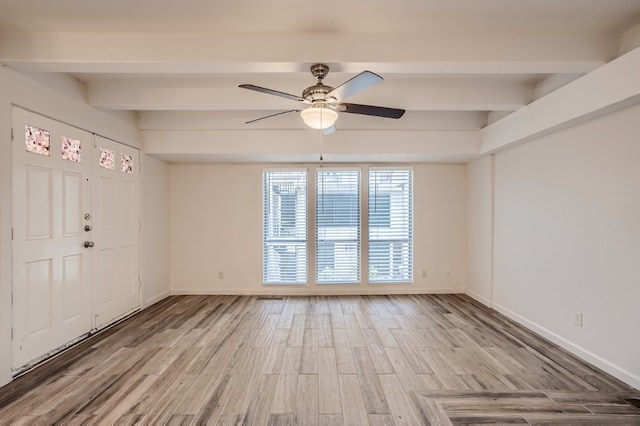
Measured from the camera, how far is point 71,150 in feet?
10.3

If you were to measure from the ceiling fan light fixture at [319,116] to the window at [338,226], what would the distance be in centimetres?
272

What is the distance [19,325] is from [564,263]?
5217 mm

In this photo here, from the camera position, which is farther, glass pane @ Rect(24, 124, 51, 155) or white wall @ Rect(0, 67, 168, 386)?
glass pane @ Rect(24, 124, 51, 155)

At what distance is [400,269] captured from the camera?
205 inches

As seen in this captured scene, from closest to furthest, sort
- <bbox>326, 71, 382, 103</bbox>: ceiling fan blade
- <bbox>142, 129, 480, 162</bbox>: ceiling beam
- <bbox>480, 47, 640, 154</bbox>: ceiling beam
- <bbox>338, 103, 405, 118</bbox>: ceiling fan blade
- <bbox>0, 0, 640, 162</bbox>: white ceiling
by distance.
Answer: <bbox>326, 71, 382, 103</bbox>: ceiling fan blade
<bbox>0, 0, 640, 162</bbox>: white ceiling
<bbox>480, 47, 640, 154</bbox>: ceiling beam
<bbox>338, 103, 405, 118</bbox>: ceiling fan blade
<bbox>142, 129, 480, 162</bbox>: ceiling beam

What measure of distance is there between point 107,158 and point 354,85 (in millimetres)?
3319

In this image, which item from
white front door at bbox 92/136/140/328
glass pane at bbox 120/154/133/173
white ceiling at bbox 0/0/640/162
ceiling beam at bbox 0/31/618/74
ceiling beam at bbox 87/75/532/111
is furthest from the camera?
→ glass pane at bbox 120/154/133/173

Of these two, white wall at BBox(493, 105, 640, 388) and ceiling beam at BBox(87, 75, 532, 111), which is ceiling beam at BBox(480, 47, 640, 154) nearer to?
white wall at BBox(493, 105, 640, 388)

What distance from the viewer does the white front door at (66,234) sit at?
2.59 meters

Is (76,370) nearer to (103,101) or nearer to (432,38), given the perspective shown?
(103,101)

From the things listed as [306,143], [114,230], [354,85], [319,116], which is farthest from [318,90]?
[114,230]

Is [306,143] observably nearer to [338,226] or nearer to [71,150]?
[338,226]

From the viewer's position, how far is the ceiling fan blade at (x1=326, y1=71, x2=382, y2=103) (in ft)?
6.48

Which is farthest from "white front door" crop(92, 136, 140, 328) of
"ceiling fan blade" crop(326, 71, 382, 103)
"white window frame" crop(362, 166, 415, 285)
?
"white window frame" crop(362, 166, 415, 285)
